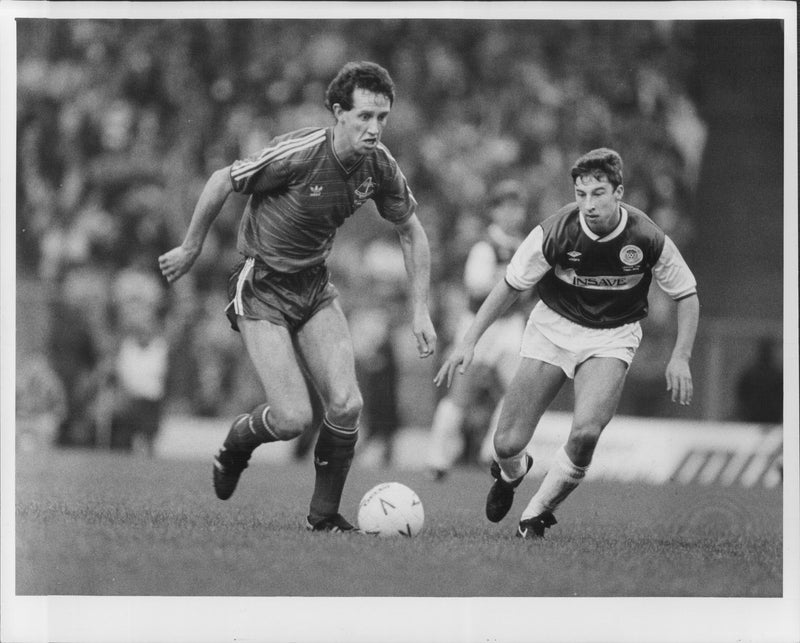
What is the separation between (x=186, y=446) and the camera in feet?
31.2

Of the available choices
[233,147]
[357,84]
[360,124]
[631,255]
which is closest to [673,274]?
[631,255]

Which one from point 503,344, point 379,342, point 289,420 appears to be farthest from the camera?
point 379,342

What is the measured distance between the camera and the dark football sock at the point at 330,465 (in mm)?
6613

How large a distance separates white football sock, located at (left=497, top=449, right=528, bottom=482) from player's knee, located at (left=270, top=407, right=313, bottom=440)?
3.74 feet

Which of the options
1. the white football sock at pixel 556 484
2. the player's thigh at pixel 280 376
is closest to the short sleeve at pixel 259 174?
the player's thigh at pixel 280 376

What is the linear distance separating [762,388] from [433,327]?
→ 2159mm

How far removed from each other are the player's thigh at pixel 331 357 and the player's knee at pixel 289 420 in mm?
181

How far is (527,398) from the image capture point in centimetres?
678

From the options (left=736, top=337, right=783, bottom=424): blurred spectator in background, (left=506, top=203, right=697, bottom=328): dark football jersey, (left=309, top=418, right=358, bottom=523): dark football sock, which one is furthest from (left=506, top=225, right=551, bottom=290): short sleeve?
(left=736, top=337, right=783, bottom=424): blurred spectator in background

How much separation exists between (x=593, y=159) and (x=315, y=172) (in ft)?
4.65

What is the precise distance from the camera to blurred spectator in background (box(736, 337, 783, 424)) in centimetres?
723

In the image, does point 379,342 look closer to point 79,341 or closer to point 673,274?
point 79,341

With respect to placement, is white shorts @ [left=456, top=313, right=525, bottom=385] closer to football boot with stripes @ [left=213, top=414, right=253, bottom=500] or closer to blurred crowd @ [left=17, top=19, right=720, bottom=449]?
blurred crowd @ [left=17, top=19, right=720, bottom=449]

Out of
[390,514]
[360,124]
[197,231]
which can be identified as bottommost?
[390,514]
